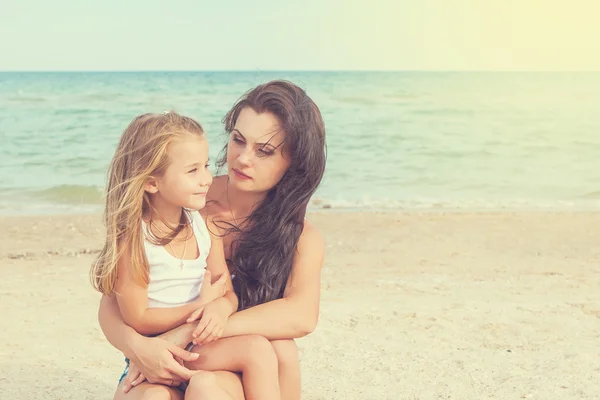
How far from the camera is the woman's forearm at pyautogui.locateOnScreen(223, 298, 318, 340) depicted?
9.62ft

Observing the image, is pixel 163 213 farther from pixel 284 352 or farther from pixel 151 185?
pixel 284 352

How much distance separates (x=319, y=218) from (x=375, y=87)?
85.8 ft

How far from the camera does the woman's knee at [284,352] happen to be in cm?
299

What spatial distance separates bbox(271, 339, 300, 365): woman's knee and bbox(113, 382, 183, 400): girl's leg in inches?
14.4

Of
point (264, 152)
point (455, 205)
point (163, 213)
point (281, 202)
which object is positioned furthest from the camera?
point (455, 205)

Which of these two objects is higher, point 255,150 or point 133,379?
point 255,150

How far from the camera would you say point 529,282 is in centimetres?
670

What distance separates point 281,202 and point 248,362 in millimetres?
694

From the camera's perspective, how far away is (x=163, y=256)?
2.93m

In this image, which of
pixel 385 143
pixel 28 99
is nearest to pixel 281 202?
pixel 385 143

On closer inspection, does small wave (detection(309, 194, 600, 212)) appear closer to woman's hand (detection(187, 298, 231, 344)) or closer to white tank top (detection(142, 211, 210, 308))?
white tank top (detection(142, 211, 210, 308))

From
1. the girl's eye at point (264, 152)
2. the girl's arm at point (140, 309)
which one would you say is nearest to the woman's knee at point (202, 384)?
the girl's arm at point (140, 309)

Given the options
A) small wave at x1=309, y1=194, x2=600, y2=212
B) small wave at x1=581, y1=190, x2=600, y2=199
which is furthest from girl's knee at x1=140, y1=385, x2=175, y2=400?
small wave at x1=581, y1=190, x2=600, y2=199

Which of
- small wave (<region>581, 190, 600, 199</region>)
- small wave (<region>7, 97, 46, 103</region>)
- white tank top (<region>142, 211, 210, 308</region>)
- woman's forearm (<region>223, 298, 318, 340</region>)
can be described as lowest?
woman's forearm (<region>223, 298, 318, 340</region>)
